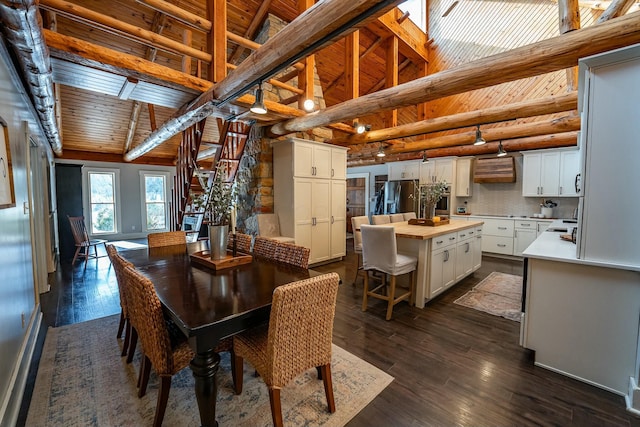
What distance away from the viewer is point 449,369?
2135mm

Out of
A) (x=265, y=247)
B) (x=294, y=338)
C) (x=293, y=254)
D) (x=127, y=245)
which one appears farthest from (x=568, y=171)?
(x=127, y=245)

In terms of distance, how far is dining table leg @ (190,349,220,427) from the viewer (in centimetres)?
138

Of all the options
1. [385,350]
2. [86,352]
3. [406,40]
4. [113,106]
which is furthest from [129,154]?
[385,350]

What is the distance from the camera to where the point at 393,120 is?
5.69m

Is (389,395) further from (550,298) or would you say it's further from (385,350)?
(550,298)

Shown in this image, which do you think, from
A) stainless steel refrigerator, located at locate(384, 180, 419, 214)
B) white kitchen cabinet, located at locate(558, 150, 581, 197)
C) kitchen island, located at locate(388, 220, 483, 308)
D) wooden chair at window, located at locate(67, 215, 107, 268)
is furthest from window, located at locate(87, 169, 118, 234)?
white kitchen cabinet, located at locate(558, 150, 581, 197)

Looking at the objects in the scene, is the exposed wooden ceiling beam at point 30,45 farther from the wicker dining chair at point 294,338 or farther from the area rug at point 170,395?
the area rug at point 170,395

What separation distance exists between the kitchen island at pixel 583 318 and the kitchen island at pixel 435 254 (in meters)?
1.01

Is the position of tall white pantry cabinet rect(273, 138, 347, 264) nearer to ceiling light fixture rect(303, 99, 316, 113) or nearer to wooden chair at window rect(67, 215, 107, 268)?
ceiling light fixture rect(303, 99, 316, 113)

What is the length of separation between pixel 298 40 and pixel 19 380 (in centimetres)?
306

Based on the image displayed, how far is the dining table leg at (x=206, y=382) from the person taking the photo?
138 cm

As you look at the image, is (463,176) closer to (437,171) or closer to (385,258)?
(437,171)

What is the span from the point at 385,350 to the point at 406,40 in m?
6.11

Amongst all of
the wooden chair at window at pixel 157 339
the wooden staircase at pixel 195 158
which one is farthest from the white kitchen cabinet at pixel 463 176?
the wooden chair at window at pixel 157 339
